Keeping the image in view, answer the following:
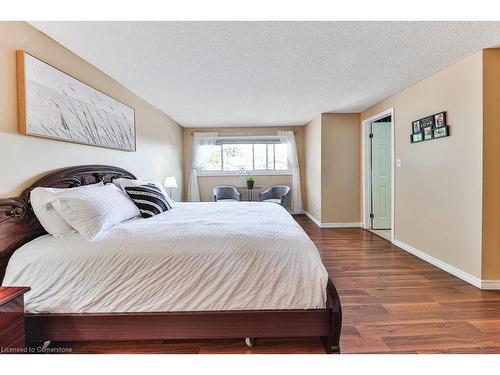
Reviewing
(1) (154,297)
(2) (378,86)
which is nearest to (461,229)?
(2) (378,86)

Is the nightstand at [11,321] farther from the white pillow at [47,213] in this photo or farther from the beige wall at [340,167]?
the beige wall at [340,167]

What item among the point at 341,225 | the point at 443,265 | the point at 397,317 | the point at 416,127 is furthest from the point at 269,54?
the point at 341,225

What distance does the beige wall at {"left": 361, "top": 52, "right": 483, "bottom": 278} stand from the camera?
2619mm

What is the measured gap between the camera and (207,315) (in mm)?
1643

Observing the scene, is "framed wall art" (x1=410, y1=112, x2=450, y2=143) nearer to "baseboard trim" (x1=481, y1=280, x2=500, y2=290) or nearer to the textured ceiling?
the textured ceiling

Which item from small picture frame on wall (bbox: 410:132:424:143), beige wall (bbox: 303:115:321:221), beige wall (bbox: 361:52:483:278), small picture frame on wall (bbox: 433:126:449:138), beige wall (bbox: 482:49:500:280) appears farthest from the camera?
beige wall (bbox: 303:115:321:221)

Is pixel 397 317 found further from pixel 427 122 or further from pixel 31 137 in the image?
pixel 31 137

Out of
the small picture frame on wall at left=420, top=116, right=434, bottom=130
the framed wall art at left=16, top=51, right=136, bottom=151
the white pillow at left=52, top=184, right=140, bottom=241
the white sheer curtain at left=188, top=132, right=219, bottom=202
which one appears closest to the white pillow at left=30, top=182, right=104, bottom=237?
the white pillow at left=52, top=184, right=140, bottom=241

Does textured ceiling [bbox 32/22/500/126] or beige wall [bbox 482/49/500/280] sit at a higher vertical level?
textured ceiling [bbox 32/22/500/126]

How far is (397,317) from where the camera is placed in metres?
2.06

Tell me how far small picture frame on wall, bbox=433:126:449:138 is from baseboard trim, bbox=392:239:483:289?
142 centimetres

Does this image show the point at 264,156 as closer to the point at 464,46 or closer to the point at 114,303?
the point at 464,46

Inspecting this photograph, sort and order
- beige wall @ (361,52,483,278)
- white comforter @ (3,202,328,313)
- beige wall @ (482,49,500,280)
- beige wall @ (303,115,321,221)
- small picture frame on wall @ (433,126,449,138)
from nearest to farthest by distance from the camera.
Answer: white comforter @ (3,202,328,313), beige wall @ (482,49,500,280), beige wall @ (361,52,483,278), small picture frame on wall @ (433,126,449,138), beige wall @ (303,115,321,221)

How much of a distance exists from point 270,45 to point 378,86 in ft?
6.42
